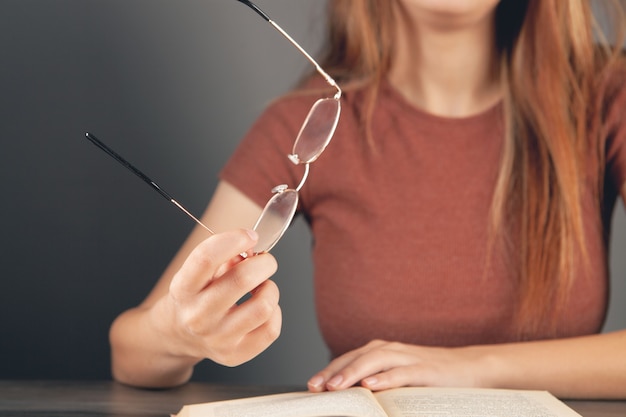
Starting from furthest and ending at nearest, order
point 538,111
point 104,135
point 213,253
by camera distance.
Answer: point 104,135, point 538,111, point 213,253

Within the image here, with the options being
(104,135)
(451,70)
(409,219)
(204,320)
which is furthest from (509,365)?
(104,135)

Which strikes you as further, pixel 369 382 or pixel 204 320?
pixel 369 382

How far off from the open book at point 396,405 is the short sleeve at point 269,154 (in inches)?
20.4

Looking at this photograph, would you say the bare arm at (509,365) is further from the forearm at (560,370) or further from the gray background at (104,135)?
the gray background at (104,135)

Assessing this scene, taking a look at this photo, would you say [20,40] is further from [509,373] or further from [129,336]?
[509,373]

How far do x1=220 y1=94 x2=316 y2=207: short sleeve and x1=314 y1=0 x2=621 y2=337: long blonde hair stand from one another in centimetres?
11

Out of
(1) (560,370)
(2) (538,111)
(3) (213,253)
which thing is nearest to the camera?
(3) (213,253)

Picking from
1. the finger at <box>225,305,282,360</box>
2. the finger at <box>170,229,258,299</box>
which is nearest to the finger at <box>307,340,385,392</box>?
the finger at <box>225,305,282,360</box>

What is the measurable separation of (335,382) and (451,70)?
0.70 meters

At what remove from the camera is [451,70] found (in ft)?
5.11

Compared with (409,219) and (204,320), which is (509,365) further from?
(204,320)

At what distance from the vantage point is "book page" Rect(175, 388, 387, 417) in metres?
0.88

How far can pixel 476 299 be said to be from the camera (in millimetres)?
1425

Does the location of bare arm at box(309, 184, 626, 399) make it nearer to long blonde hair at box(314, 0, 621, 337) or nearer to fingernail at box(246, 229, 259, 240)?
long blonde hair at box(314, 0, 621, 337)
